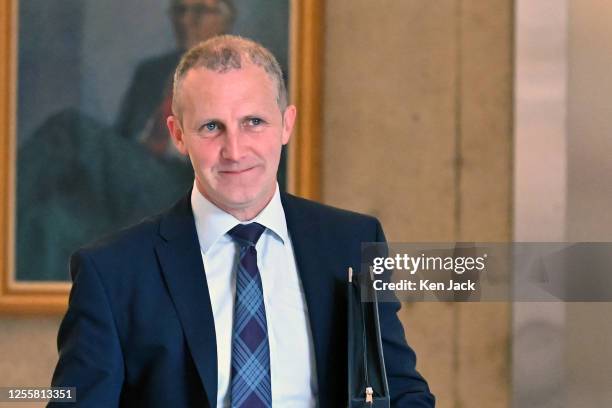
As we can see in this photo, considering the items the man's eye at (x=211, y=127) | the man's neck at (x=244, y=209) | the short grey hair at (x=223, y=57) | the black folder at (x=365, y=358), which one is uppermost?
the short grey hair at (x=223, y=57)

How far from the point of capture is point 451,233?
303cm

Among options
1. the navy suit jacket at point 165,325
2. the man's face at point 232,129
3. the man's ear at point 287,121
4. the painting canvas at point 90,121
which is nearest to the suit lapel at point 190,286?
the navy suit jacket at point 165,325

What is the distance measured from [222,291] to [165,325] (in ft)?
0.48

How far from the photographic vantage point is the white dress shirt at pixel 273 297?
191cm

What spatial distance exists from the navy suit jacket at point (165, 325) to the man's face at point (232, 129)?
14 cm

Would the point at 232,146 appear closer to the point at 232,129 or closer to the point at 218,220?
the point at 232,129

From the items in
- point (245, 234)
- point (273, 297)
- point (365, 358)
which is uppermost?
point (245, 234)

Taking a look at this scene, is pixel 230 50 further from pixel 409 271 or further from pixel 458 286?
pixel 458 286

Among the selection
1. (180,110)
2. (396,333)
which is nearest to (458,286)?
(396,333)

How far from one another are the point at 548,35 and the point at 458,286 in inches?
31.8

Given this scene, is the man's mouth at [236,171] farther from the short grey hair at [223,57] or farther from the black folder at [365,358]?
the black folder at [365,358]

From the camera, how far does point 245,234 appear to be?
1987 mm

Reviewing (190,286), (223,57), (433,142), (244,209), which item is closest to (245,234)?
(244,209)

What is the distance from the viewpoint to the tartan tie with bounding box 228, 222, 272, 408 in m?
1.85
